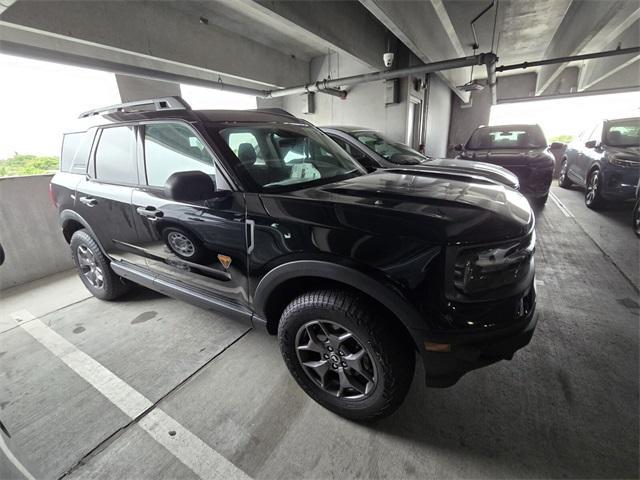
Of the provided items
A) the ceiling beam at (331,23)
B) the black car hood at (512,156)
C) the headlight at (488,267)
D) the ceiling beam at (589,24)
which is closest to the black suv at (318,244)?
the headlight at (488,267)

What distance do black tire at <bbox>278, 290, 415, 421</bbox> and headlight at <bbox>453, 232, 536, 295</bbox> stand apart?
39 cm

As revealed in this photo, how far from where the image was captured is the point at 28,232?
12.3 feet

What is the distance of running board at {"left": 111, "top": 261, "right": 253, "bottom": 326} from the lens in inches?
77.4

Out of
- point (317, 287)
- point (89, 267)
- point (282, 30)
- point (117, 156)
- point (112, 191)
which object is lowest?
point (89, 267)

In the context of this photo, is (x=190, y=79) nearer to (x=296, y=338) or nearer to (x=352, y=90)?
(x=352, y=90)

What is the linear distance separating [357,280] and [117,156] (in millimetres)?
2174

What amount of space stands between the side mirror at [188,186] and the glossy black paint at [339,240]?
0.09 m

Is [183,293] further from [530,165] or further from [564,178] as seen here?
[564,178]

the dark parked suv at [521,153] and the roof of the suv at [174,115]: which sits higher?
the roof of the suv at [174,115]

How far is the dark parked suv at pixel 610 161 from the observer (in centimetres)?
477

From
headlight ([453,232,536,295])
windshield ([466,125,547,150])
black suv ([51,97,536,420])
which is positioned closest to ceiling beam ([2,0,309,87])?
black suv ([51,97,536,420])

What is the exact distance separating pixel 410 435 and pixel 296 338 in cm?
78

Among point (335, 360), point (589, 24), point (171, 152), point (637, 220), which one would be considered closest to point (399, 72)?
point (589, 24)

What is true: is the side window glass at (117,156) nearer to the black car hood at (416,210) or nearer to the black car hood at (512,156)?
the black car hood at (416,210)
